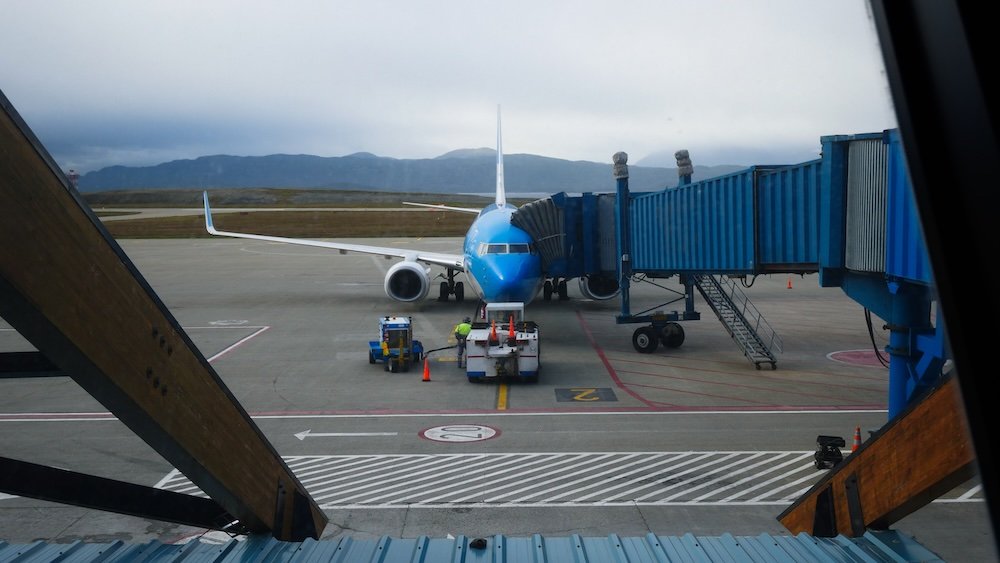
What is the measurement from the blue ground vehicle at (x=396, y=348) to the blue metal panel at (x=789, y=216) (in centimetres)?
1005

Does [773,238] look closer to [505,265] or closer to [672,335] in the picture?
[672,335]

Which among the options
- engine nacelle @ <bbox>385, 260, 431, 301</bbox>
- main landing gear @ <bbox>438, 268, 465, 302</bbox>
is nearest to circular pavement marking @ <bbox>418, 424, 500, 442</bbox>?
Answer: engine nacelle @ <bbox>385, 260, 431, 301</bbox>

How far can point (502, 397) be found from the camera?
65.9 ft

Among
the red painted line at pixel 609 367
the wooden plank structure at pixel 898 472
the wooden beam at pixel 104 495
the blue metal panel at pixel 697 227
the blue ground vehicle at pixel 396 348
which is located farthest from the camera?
the blue ground vehicle at pixel 396 348

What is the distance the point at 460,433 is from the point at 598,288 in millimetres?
20569

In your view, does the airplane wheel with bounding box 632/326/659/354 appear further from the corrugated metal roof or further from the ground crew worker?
the corrugated metal roof

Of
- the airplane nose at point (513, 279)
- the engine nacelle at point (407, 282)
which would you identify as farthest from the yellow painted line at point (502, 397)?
the engine nacelle at point (407, 282)

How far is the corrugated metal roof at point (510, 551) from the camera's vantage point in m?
5.68

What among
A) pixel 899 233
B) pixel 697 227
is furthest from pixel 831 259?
pixel 697 227

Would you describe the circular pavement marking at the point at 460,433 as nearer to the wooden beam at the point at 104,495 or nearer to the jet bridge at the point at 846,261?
the jet bridge at the point at 846,261

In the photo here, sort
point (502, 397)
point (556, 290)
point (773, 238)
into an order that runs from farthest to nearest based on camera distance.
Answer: point (556, 290) < point (502, 397) < point (773, 238)

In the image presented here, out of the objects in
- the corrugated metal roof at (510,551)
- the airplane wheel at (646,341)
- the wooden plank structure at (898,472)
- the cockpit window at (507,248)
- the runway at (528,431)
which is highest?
the cockpit window at (507,248)

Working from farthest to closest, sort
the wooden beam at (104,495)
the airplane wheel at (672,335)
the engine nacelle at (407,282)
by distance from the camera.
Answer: the engine nacelle at (407,282) → the airplane wheel at (672,335) → the wooden beam at (104,495)

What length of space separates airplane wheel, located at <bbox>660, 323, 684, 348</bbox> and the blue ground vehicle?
805cm
